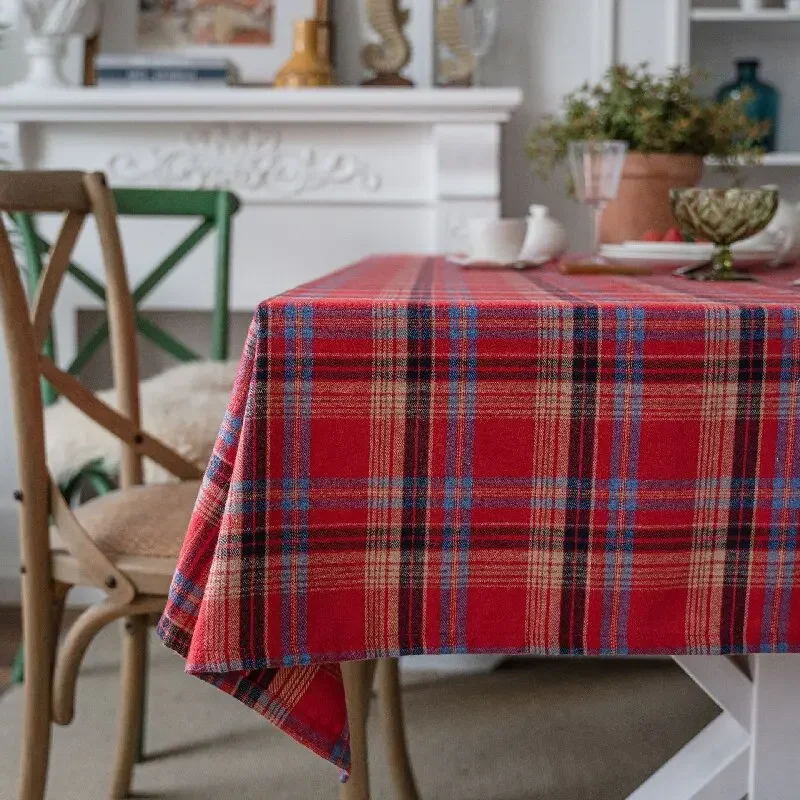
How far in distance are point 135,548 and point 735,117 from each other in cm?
125

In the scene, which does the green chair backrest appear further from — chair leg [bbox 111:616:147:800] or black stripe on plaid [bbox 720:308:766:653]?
black stripe on plaid [bbox 720:308:766:653]

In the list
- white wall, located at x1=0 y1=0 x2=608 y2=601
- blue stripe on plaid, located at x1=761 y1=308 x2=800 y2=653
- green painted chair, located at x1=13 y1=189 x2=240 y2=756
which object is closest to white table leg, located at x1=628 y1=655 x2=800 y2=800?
blue stripe on plaid, located at x1=761 y1=308 x2=800 y2=653

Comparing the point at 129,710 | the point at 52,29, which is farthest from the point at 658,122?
the point at 52,29

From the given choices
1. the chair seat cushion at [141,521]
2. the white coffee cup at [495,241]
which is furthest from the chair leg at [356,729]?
the white coffee cup at [495,241]

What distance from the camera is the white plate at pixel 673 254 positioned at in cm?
157

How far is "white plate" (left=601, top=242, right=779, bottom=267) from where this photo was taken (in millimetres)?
1566

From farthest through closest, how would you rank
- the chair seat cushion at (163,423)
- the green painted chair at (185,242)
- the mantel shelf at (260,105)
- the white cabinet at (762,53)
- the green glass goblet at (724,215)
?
the white cabinet at (762,53), the mantel shelf at (260,105), the green painted chair at (185,242), the chair seat cushion at (163,423), the green glass goblet at (724,215)

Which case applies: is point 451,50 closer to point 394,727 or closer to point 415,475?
point 394,727

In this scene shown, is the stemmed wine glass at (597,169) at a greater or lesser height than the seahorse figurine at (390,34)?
lesser

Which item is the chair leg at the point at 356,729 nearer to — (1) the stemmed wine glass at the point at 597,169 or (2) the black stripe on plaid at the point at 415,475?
(2) the black stripe on plaid at the point at 415,475

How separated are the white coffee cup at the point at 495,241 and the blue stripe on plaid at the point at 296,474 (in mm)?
790

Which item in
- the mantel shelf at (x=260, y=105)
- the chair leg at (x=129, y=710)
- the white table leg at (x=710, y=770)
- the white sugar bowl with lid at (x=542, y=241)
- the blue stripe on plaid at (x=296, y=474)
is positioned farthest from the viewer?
the mantel shelf at (x=260, y=105)

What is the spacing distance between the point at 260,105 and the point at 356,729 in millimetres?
1863

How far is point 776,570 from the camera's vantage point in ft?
2.86
